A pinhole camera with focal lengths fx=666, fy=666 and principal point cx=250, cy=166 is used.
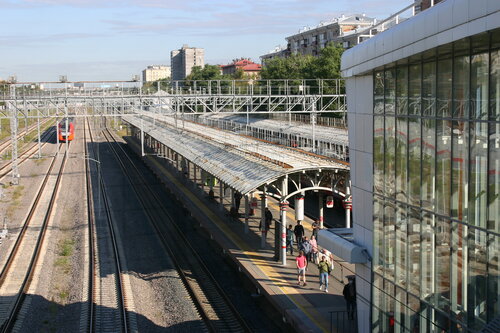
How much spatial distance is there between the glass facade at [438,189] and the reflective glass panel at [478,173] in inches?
0.5

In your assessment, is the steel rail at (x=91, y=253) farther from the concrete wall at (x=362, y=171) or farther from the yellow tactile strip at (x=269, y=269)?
the concrete wall at (x=362, y=171)

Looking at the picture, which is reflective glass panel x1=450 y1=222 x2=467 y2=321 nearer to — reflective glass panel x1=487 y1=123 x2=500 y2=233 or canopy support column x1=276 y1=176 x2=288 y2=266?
reflective glass panel x1=487 y1=123 x2=500 y2=233

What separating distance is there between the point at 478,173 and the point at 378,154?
316 centimetres

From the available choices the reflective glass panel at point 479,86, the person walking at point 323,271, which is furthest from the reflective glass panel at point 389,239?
the person walking at point 323,271

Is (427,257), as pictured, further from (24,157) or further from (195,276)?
(24,157)

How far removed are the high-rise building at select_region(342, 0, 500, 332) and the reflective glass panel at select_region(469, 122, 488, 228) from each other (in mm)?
13

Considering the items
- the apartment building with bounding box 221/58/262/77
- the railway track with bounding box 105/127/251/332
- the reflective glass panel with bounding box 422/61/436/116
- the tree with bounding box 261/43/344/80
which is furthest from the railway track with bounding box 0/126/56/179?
the apartment building with bounding box 221/58/262/77

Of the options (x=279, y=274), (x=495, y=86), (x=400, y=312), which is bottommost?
(x=279, y=274)

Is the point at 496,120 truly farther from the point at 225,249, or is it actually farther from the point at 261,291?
the point at 225,249

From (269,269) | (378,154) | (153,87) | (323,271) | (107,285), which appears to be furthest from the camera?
(153,87)

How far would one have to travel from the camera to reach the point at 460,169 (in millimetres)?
9031

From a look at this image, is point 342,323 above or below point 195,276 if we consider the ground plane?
above

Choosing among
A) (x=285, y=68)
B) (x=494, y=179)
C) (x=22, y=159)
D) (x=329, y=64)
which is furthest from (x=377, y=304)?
(x=285, y=68)

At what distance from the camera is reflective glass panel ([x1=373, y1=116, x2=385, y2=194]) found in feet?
37.9
